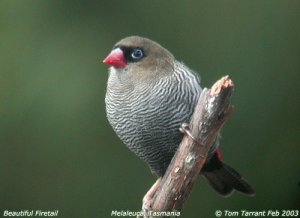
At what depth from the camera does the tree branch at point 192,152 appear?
3.42m

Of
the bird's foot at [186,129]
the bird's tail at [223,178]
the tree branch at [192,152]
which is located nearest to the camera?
the tree branch at [192,152]

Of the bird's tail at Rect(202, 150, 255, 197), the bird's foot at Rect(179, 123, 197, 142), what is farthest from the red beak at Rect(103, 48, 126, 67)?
the bird's tail at Rect(202, 150, 255, 197)

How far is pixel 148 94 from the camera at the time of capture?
12.3 feet

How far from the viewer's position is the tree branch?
3420mm

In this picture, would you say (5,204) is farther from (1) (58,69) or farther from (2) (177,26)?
(2) (177,26)

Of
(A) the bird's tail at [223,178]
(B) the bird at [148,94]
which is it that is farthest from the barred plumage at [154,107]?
(A) the bird's tail at [223,178]

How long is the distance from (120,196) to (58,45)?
126 centimetres

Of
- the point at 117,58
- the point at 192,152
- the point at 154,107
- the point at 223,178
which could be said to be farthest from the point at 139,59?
the point at 223,178

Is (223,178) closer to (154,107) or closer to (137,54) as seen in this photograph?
(154,107)

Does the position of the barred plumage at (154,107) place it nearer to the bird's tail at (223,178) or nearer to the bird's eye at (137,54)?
the bird's eye at (137,54)

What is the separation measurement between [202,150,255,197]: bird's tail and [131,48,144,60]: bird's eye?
0.72 meters

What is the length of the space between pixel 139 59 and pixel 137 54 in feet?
0.09

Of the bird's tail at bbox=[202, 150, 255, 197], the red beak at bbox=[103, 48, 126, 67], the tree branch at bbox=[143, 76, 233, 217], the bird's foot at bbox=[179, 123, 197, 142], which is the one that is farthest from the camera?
the bird's tail at bbox=[202, 150, 255, 197]

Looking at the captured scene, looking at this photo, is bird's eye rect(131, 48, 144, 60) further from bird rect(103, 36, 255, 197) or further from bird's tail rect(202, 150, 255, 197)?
bird's tail rect(202, 150, 255, 197)
